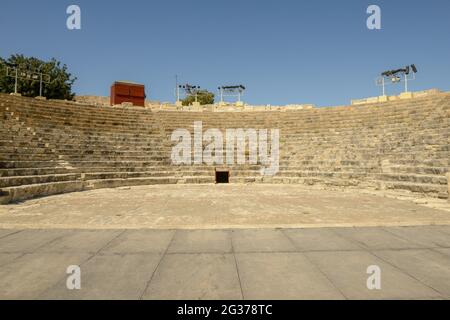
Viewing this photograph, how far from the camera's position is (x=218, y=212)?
6.63 metres

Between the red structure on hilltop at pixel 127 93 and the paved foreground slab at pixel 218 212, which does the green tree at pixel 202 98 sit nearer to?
the red structure on hilltop at pixel 127 93

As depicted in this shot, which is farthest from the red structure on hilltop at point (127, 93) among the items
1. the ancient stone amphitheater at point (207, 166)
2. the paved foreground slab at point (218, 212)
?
the paved foreground slab at point (218, 212)

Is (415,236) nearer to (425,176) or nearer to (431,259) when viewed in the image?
(431,259)

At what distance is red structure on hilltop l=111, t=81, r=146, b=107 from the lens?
1464 inches

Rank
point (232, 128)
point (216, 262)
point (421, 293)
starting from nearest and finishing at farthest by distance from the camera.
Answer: point (421, 293) → point (216, 262) → point (232, 128)

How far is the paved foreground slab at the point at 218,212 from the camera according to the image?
17.8ft

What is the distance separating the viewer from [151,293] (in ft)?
8.84

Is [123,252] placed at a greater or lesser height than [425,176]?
lesser

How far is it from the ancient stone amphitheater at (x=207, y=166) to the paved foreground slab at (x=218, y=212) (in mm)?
1874

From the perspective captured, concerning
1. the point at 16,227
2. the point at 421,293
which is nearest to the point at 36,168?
the point at 16,227

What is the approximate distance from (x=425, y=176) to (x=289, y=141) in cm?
867

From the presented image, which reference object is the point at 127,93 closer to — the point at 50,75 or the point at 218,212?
the point at 50,75

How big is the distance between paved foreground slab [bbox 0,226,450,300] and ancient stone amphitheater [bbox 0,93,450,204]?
213 inches

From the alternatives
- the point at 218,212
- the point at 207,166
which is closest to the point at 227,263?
the point at 218,212
